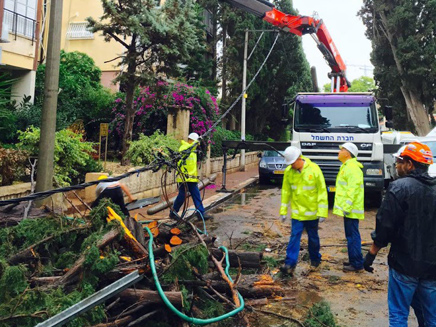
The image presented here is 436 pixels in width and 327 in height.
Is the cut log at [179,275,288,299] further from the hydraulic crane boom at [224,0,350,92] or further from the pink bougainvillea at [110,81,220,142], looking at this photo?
the hydraulic crane boom at [224,0,350,92]

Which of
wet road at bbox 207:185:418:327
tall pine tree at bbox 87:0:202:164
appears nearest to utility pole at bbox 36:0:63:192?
wet road at bbox 207:185:418:327

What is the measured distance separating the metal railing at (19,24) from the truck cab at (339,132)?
9197mm

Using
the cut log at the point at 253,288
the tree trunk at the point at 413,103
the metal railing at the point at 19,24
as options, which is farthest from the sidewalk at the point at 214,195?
the tree trunk at the point at 413,103

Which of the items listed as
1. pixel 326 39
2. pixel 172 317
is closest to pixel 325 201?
pixel 172 317

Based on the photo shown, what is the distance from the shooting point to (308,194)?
20.4 ft

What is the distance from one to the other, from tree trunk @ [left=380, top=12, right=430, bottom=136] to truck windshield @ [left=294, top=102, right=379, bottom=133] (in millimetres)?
17229

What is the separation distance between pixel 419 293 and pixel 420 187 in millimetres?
915

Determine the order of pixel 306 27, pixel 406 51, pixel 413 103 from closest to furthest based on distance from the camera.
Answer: pixel 306 27 → pixel 406 51 → pixel 413 103

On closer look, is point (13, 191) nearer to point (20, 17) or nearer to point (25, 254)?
point (25, 254)

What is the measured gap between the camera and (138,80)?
1195cm

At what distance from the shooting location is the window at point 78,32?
2019 cm

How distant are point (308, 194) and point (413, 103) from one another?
23821 mm

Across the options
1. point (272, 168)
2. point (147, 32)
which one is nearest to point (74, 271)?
point (147, 32)

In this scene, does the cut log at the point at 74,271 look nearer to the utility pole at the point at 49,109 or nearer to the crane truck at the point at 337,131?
the utility pole at the point at 49,109
